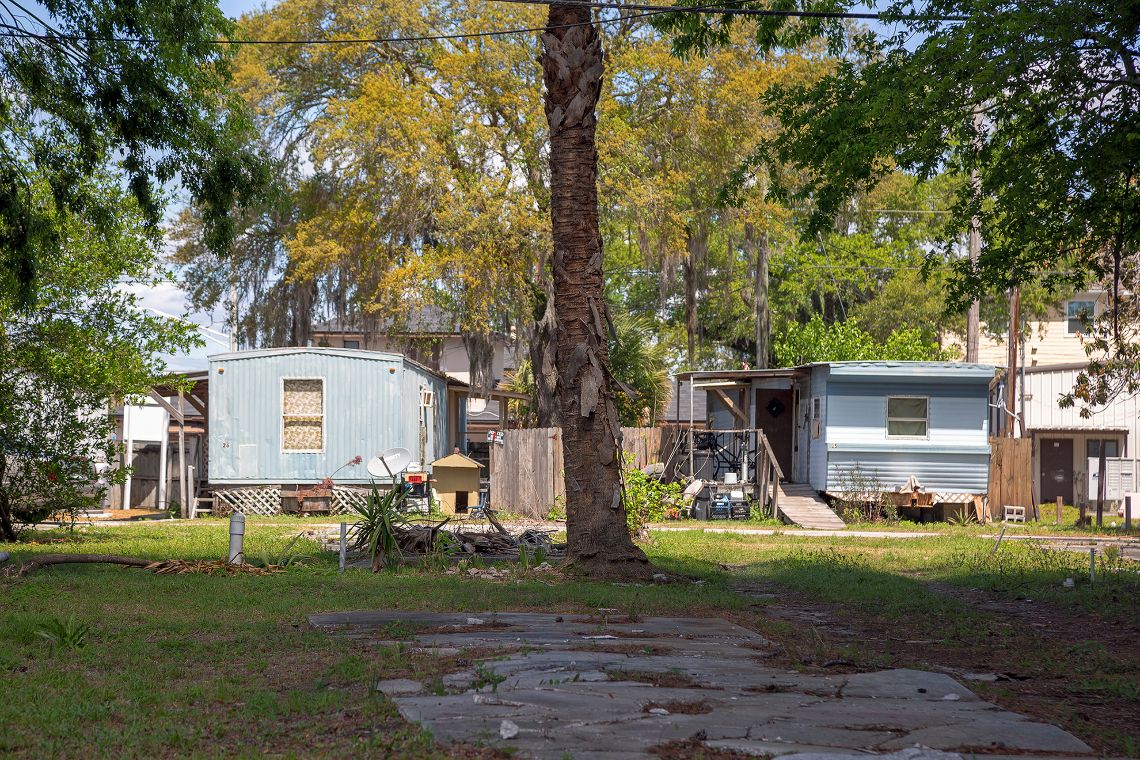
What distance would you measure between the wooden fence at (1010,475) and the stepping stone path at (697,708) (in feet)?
66.7

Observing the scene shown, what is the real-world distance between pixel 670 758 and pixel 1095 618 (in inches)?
293

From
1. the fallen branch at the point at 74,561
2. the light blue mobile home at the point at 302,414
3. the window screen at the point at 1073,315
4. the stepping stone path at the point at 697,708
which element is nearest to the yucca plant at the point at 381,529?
the fallen branch at the point at 74,561

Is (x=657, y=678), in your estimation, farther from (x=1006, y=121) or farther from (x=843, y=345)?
(x=843, y=345)

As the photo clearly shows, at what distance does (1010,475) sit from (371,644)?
21.9m

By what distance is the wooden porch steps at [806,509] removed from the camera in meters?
24.0

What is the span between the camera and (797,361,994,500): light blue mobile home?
25.6m

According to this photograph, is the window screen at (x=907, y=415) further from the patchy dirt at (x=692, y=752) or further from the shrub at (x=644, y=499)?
the patchy dirt at (x=692, y=752)

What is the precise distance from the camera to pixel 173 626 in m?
8.86

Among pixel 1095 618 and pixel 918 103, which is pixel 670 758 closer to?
pixel 1095 618

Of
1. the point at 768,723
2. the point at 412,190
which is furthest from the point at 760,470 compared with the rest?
the point at 768,723

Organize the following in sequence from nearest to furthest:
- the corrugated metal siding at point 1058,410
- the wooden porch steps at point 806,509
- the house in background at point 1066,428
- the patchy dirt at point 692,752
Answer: the patchy dirt at point 692,752 < the wooden porch steps at point 806,509 < the house in background at point 1066,428 < the corrugated metal siding at point 1058,410

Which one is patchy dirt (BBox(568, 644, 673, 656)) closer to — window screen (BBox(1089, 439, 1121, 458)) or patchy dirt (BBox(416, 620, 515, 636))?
patchy dirt (BBox(416, 620, 515, 636))

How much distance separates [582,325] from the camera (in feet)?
43.3

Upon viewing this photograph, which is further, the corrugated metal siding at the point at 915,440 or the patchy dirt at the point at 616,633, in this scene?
the corrugated metal siding at the point at 915,440
